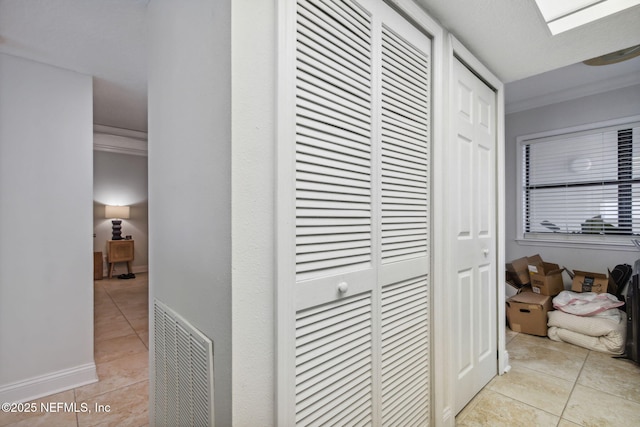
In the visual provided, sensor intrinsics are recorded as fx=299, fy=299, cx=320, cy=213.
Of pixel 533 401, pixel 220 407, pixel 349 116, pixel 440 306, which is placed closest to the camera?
pixel 220 407

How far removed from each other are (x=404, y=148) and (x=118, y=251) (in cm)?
593

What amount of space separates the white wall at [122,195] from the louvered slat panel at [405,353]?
6124mm

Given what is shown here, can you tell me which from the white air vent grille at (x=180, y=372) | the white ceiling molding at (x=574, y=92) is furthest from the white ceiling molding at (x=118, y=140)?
the white ceiling molding at (x=574, y=92)

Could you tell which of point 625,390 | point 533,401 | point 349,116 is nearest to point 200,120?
point 349,116

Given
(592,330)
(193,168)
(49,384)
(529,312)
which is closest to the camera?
(193,168)

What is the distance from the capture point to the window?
3012mm

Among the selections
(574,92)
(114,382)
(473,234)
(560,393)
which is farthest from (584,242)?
(114,382)

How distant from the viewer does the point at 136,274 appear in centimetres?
600

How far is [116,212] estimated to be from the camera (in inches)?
222

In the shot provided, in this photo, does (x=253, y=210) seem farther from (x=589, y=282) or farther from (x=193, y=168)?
(x=589, y=282)

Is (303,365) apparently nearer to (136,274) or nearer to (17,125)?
(17,125)

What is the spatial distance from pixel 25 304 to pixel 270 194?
2.39 meters

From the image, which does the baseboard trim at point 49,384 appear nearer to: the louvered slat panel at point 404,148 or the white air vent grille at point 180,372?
the white air vent grille at point 180,372

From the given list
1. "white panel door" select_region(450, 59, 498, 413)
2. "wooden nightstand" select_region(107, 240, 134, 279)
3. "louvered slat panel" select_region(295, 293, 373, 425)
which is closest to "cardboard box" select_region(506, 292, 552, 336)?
"white panel door" select_region(450, 59, 498, 413)
